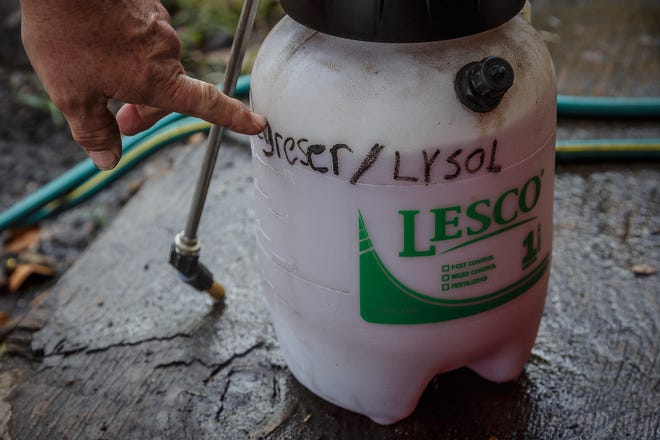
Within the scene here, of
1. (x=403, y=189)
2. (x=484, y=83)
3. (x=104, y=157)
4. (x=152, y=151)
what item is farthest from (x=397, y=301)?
(x=152, y=151)

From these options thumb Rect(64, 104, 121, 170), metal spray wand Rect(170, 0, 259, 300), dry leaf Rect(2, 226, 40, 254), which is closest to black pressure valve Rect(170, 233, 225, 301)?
metal spray wand Rect(170, 0, 259, 300)

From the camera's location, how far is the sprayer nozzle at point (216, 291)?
1.39 meters

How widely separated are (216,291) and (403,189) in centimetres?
57

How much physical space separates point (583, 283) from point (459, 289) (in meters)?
0.51

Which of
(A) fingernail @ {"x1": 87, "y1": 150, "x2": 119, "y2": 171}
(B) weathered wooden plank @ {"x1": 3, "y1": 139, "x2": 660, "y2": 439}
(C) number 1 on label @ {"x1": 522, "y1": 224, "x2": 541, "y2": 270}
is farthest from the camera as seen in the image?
(B) weathered wooden plank @ {"x1": 3, "y1": 139, "x2": 660, "y2": 439}

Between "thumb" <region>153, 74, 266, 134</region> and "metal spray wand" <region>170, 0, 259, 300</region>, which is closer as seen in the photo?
"thumb" <region>153, 74, 266, 134</region>

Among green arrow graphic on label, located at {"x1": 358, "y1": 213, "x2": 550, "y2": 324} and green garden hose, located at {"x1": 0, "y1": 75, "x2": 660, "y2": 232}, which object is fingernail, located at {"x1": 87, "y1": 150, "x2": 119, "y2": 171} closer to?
green arrow graphic on label, located at {"x1": 358, "y1": 213, "x2": 550, "y2": 324}

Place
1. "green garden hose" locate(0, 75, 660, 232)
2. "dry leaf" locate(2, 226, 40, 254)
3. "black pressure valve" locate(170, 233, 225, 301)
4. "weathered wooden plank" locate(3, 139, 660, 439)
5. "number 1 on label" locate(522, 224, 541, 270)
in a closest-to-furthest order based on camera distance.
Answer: "number 1 on label" locate(522, 224, 541, 270)
"weathered wooden plank" locate(3, 139, 660, 439)
"black pressure valve" locate(170, 233, 225, 301)
"green garden hose" locate(0, 75, 660, 232)
"dry leaf" locate(2, 226, 40, 254)

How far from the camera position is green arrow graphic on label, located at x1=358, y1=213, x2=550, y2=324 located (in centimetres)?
99

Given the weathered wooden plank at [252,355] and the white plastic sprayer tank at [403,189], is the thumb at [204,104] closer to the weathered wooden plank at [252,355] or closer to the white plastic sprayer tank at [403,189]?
the white plastic sprayer tank at [403,189]

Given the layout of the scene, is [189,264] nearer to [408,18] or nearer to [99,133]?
[99,133]

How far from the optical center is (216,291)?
140cm

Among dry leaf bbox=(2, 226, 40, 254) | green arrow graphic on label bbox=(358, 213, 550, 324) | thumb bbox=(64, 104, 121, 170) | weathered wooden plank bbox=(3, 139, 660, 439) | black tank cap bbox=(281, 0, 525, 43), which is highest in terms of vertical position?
black tank cap bbox=(281, 0, 525, 43)

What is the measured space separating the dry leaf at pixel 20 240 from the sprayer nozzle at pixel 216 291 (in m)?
0.66
